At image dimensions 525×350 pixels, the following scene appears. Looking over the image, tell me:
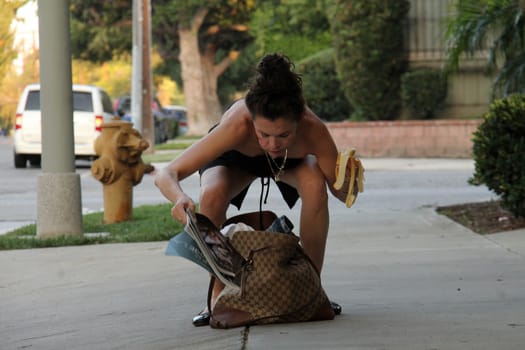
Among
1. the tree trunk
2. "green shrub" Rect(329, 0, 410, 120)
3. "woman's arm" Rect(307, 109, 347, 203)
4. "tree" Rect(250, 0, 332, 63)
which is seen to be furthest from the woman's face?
the tree trunk

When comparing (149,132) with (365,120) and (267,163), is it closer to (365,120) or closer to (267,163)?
(365,120)

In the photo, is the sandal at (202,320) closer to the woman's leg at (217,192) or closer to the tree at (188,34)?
the woman's leg at (217,192)

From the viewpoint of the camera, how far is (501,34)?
44.2 ft

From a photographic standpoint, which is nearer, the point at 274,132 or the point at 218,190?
the point at 274,132

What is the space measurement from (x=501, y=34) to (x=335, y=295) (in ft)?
25.6

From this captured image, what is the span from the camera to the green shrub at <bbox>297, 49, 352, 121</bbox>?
2502cm

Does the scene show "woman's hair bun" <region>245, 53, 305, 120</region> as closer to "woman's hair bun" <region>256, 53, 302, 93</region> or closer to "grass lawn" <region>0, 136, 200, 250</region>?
"woman's hair bun" <region>256, 53, 302, 93</region>

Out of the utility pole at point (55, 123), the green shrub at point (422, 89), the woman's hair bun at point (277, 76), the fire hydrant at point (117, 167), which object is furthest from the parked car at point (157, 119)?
the woman's hair bun at point (277, 76)

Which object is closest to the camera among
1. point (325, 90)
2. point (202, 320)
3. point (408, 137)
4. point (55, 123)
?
point (202, 320)

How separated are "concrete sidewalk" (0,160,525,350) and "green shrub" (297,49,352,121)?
14170 millimetres

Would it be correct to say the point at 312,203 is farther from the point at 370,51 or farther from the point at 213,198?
the point at 370,51

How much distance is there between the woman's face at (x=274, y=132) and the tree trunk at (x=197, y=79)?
3923 centimetres

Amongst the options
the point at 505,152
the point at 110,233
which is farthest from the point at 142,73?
the point at 505,152

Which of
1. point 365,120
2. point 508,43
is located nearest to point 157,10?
point 365,120
